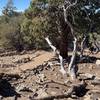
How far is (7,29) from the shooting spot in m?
40.0

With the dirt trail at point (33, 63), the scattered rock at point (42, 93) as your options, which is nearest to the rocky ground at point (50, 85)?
the scattered rock at point (42, 93)

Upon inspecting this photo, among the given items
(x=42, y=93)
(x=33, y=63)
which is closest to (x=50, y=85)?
(x=42, y=93)

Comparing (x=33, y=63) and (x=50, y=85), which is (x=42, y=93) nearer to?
(x=50, y=85)

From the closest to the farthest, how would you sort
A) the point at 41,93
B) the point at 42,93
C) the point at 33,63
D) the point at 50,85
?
the point at 42,93 < the point at 41,93 < the point at 50,85 < the point at 33,63

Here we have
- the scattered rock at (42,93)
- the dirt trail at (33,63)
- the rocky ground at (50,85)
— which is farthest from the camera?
the dirt trail at (33,63)

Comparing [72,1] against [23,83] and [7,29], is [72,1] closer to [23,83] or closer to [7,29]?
[23,83]

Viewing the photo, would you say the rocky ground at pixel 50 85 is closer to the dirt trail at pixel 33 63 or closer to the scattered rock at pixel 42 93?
the scattered rock at pixel 42 93

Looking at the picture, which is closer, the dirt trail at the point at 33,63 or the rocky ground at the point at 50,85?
the rocky ground at the point at 50,85

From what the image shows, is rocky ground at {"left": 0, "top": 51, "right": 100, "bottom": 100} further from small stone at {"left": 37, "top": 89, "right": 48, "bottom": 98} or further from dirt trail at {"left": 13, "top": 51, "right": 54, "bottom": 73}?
dirt trail at {"left": 13, "top": 51, "right": 54, "bottom": 73}

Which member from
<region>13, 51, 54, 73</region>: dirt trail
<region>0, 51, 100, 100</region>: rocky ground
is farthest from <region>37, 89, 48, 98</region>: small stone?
<region>13, 51, 54, 73</region>: dirt trail

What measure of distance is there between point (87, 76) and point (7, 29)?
A: 2245 centimetres

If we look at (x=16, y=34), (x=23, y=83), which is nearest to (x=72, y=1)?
(x=23, y=83)

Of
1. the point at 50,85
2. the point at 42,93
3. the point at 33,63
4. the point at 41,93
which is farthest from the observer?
the point at 33,63

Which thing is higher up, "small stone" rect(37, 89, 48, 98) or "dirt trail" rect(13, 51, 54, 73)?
"dirt trail" rect(13, 51, 54, 73)
